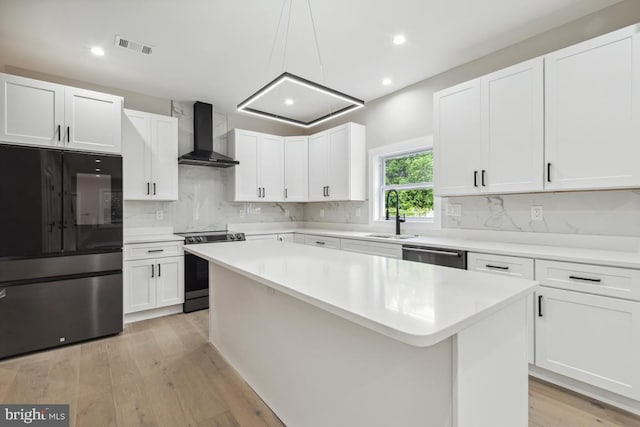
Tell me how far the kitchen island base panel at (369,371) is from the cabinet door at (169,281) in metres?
1.96

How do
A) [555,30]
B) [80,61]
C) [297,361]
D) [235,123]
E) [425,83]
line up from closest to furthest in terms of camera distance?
[297,361]
[555,30]
[80,61]
[425,83]
[235,123]

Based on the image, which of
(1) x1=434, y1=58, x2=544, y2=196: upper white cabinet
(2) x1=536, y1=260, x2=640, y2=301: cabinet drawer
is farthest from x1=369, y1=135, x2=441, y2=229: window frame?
(2) x1=536, y1=260, x2=640, y2=301: cabinet drawer

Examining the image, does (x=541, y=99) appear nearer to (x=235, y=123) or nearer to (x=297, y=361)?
(x=297, y=361)

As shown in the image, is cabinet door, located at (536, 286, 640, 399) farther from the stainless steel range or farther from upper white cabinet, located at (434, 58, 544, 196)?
the stainless steel range

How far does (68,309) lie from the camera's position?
2.80m

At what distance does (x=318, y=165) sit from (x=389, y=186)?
116 cm

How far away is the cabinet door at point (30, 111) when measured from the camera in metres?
2.57

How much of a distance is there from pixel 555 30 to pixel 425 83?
1.22 metres

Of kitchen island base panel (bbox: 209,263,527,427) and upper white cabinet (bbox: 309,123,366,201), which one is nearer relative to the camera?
kitchen island base panel (bbox: 209,263,527,427)

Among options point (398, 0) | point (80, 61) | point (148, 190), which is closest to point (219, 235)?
point (148, 190)

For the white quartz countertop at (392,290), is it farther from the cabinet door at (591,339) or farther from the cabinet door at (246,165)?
the cabinet door at (246,165)

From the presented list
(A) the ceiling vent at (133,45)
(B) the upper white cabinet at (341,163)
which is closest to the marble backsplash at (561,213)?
(B) the upper white cabinet at (341,163)

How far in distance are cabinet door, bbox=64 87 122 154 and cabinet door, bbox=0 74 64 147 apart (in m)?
0.07

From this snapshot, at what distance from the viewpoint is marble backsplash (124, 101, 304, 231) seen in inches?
154
